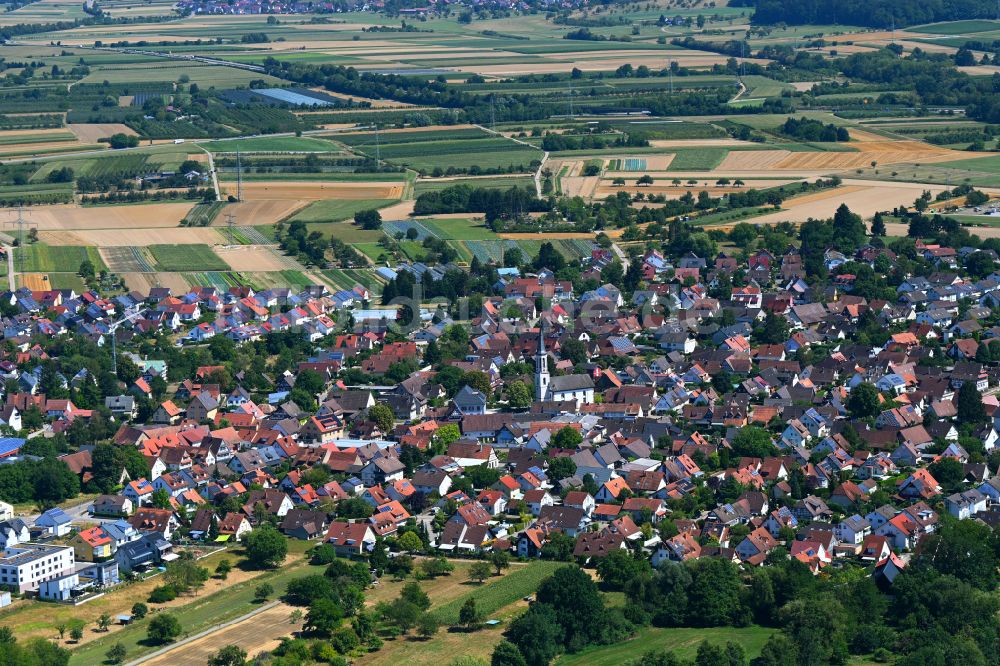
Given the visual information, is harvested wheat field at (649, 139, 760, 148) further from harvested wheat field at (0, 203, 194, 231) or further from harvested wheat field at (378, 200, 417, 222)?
harvested wheat field at (0, 203, 194, 231)

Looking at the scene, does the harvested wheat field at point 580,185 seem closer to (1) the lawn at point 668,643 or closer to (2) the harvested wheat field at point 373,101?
(2) the harvested wheat field at point 373,101

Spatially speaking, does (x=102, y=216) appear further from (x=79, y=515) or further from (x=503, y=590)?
(x=503, y=590)

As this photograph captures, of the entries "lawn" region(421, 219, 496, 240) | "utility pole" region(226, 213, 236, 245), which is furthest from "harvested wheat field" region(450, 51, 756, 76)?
"lawn" region(421, 219, 496, 240)

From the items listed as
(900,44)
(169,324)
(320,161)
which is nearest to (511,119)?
(320,161)

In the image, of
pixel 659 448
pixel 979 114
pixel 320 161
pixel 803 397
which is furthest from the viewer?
pixel 979 114

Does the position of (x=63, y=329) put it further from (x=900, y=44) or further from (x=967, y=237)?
(x=900, y=44)

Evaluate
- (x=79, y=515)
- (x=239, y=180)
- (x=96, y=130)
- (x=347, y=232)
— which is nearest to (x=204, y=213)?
(x=239, y=180)
